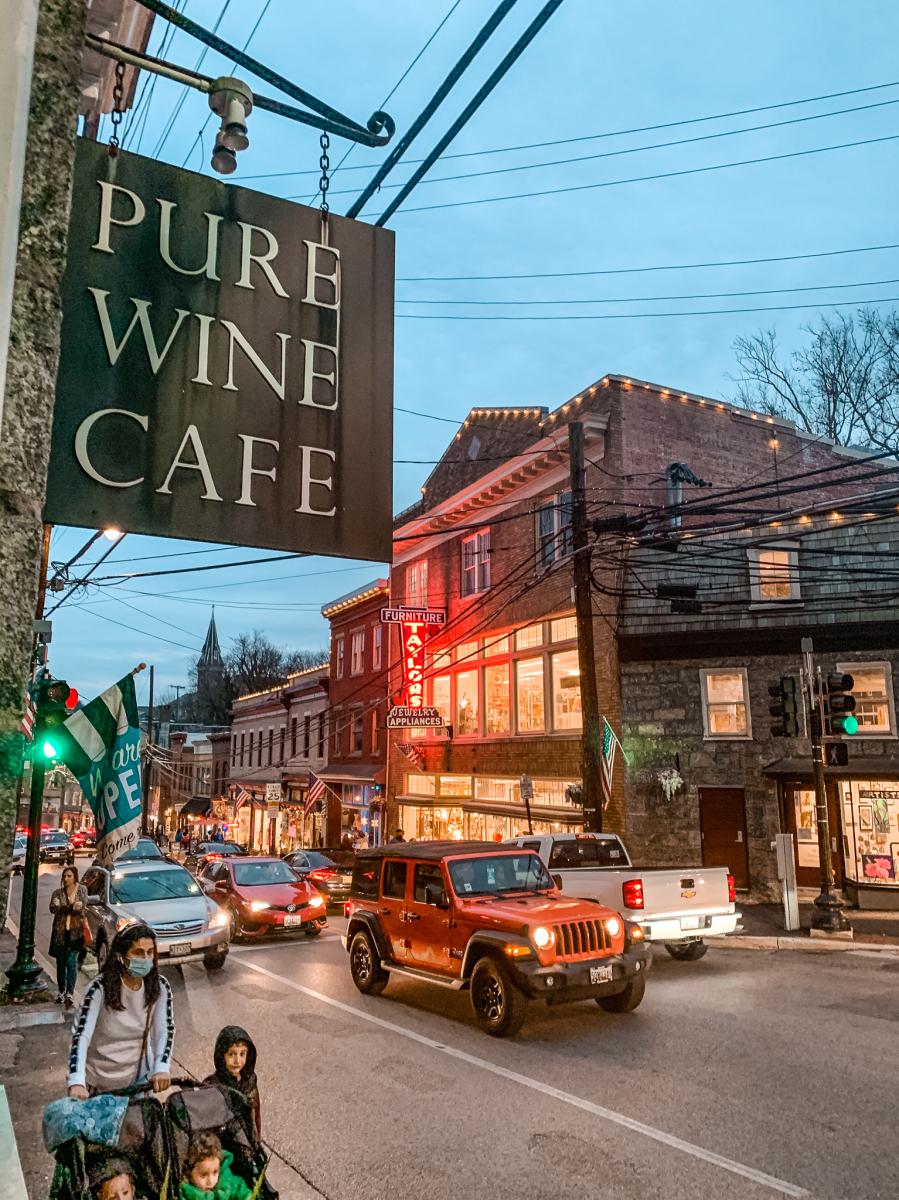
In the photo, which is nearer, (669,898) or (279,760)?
(669,898)

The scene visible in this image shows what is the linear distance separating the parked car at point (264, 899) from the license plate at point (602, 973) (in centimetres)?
907

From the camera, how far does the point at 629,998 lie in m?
10.5

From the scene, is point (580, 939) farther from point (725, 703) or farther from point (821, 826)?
point (725, 703)

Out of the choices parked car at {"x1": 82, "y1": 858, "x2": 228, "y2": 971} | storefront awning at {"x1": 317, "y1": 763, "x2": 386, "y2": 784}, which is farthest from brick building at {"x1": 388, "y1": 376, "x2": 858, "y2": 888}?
parked car at {"x1": 82, "y1": 858, "x2": 228, "y2": 971}

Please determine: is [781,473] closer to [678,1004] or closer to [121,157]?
[678,1004]

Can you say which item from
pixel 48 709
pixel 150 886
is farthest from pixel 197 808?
pixel 48 709

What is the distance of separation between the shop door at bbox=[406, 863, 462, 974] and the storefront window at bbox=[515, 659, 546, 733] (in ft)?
43.6

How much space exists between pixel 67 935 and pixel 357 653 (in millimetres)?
27408

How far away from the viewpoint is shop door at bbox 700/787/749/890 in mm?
19703

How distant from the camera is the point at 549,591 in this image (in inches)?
977

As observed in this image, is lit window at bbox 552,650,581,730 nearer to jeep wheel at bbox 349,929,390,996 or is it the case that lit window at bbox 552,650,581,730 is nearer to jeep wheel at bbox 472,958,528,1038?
jeep wheel at bbox 349,929,390,996

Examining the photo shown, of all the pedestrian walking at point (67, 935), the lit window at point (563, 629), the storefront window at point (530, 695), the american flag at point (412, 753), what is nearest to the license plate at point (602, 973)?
the pedestrian walking at point (67, 935)

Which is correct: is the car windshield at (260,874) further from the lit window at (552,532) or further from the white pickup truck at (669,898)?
the lit window at (552,532)

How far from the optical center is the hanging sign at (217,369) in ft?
11.0
